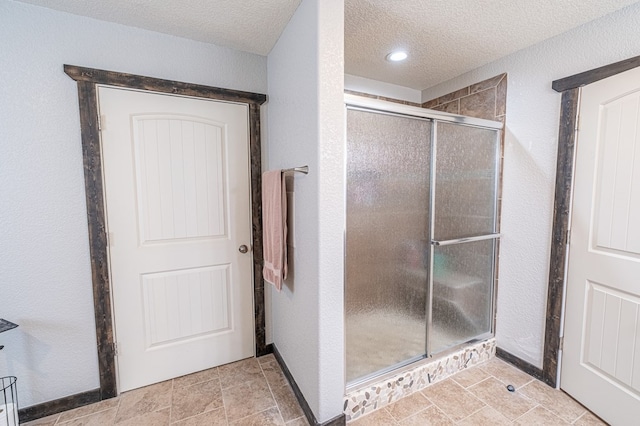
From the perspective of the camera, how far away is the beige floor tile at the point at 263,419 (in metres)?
1.51

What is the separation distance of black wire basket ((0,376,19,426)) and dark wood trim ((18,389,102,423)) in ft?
0.35

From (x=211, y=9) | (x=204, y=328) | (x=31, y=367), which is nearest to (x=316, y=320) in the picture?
(x=204, y=328)

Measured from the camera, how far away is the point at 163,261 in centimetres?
180

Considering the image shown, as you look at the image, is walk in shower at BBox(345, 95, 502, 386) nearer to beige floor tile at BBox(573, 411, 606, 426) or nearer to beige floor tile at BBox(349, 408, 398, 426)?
beige floor tile at BBox(349, 408, 398, 426)

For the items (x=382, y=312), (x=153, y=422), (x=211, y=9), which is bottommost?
(x=153, y=422)

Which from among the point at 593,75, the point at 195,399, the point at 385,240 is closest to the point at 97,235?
the point at 195,399

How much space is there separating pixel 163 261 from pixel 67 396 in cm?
91

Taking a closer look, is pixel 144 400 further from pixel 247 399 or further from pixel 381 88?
pixel 381 88

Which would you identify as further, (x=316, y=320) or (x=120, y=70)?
(x=120, y=70)

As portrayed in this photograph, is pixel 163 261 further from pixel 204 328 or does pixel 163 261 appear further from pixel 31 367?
pixel 31 367

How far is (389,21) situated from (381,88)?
3.10 ft

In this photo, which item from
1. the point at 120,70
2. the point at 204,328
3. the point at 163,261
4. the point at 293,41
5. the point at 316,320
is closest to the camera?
the point at 316,320

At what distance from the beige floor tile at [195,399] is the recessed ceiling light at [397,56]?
260cm

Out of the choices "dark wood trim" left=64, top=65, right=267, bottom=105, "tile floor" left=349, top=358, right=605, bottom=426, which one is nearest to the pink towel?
"dark wood trim" left=64, top=65, right=267, bottom=105
